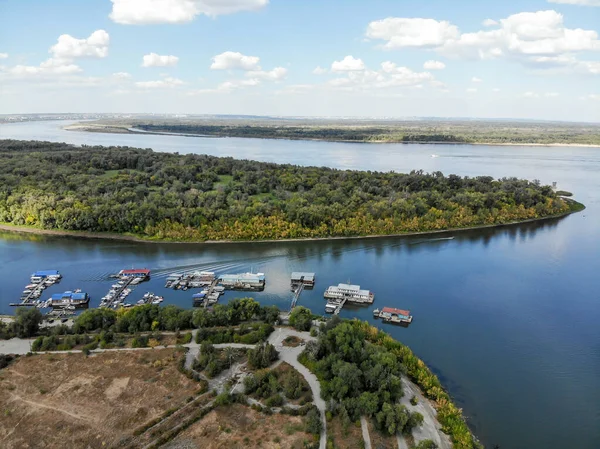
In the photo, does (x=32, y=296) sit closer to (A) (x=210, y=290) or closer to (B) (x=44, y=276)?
(B) (x=44, y=276)

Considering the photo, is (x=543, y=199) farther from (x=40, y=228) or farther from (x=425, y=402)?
(x=40, y=228)

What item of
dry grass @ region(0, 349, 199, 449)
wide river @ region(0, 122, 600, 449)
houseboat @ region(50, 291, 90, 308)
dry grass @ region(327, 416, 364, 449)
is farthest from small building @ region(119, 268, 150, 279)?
dry grass @ region(327, 416, 364, 449)

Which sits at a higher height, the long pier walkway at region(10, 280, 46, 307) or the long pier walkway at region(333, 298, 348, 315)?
the long pier walkway at region(333, 298, 348, 315)

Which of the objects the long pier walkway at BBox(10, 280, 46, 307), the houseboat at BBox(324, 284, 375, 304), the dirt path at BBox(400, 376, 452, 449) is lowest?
the long pier walkway at BBox(10, 280, 46, 307)

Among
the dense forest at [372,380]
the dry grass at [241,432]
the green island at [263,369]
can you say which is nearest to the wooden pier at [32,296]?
the green island at [263,369]

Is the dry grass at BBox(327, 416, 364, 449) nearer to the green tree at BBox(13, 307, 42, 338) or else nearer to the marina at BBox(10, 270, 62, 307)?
the green tree at BBox(13, 307, 42, 338)

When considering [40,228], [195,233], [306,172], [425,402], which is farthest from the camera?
[306,172]

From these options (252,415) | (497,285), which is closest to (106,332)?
(252,415)
